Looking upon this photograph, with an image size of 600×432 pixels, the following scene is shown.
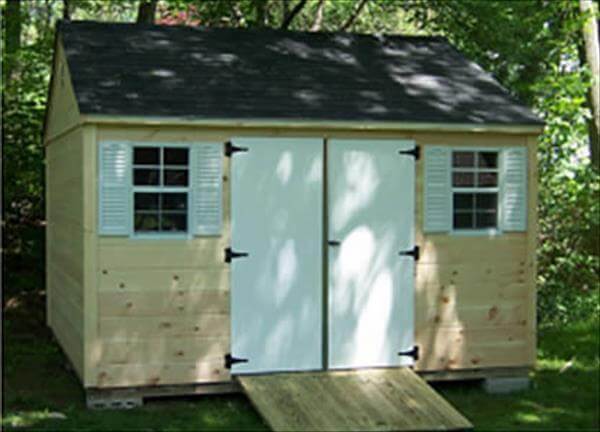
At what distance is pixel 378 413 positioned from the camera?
7031 mm

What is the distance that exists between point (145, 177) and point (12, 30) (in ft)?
27.4

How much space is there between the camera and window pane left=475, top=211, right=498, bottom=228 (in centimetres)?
840

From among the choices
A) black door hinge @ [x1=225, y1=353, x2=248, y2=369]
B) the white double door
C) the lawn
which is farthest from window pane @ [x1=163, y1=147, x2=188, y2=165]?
the lawn

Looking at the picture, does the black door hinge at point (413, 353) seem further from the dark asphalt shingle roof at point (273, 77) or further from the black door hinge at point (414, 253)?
the dark asphalt shingle roof at point (273, 77)

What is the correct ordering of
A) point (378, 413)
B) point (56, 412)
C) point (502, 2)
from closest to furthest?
1. point (378, 413)
2. point (56, 412)
3. point (502, 2)

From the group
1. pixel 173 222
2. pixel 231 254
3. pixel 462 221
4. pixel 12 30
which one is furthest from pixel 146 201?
pixel 12 30

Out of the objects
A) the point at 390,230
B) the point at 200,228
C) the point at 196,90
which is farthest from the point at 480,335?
the point at 196,90

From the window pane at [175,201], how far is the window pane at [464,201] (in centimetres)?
241

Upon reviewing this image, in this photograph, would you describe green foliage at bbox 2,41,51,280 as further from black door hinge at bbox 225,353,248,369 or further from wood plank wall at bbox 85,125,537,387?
black door hinge at bbox 225,353,248,369

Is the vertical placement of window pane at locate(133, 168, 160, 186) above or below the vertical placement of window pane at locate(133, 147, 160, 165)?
below

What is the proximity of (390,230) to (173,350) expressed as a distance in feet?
6.95

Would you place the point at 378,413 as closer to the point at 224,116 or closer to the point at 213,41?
the point at 224,116

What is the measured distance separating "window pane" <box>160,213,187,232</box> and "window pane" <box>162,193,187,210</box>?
0.19 feet

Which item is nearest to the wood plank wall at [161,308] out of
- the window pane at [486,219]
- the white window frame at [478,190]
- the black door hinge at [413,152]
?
the black door hinge at [413,152]
